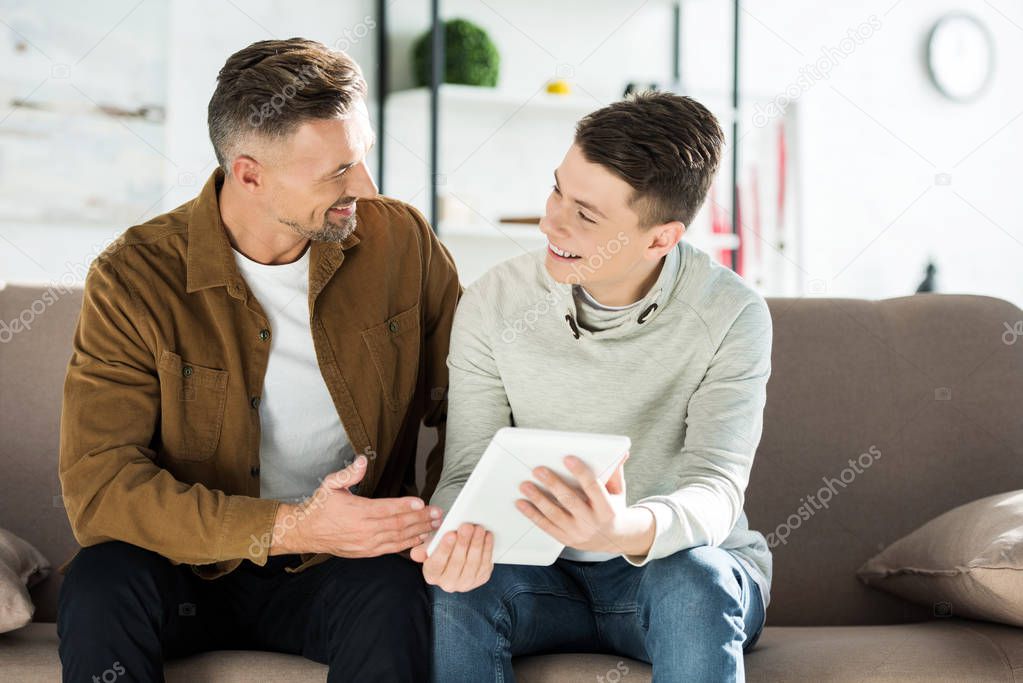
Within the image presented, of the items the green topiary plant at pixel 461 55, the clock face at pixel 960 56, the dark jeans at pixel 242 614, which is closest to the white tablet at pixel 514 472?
the dark jeans at pixel 242 614

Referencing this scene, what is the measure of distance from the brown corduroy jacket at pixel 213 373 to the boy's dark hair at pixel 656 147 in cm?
38

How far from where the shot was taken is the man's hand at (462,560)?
1.33m

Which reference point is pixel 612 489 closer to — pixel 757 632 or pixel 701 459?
pixel 701 459

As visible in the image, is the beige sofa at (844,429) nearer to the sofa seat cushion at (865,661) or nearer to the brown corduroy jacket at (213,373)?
the sofa seat cushion at (865,661)

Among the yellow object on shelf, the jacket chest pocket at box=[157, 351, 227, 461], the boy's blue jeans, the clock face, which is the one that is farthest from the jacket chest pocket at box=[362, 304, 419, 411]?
the clock face

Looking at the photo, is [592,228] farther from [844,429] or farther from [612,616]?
[844,429]

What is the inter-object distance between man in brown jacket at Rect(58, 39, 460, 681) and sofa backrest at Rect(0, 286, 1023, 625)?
1.26 feet

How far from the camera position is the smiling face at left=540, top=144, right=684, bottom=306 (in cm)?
153

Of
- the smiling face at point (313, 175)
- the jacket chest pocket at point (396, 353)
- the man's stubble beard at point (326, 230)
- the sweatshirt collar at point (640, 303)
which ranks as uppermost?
the smiling face at point (313, 175)

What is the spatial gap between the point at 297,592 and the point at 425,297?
1.64 ft

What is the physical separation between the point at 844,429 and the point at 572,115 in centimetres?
246

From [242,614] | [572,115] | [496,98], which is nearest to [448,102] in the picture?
[496,98]

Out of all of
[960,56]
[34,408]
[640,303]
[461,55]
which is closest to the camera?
[640,303]

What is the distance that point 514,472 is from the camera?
1234 mm
